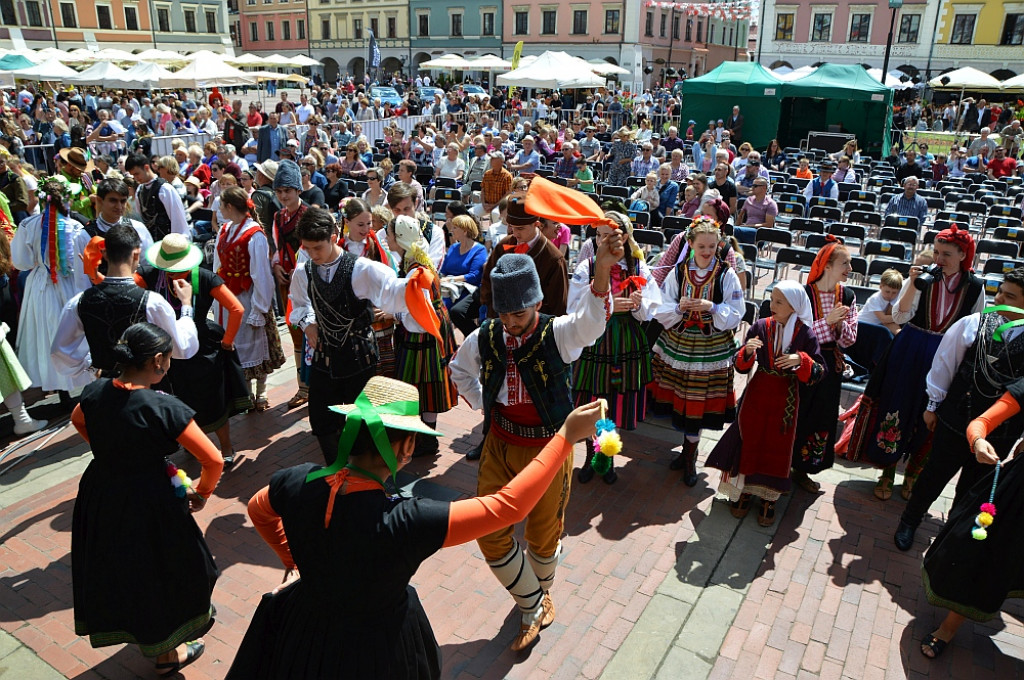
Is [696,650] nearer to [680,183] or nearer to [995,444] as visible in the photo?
[995,444]

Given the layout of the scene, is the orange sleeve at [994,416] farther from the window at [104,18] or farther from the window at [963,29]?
the window at [104,18]

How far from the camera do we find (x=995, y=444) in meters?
4.13

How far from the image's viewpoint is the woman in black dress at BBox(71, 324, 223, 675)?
302cm

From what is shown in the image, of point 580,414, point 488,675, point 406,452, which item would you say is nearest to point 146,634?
point 488,675

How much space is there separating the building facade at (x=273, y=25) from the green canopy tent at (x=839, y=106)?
168 ft

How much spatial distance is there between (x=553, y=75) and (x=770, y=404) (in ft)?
62.9

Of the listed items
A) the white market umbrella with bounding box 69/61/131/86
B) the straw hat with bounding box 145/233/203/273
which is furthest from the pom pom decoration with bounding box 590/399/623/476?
the white market umbrella with bounding box 69/61/131/86

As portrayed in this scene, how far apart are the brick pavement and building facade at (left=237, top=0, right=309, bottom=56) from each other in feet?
213

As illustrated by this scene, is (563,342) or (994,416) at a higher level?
(563,342)

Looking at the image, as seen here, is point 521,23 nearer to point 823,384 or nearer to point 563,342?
point 823,384

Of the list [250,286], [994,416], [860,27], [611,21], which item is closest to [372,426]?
[994,416]

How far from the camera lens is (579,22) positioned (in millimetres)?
52250

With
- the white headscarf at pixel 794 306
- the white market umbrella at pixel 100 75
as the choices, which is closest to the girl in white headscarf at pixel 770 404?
the white headscarf at pixel 794 306

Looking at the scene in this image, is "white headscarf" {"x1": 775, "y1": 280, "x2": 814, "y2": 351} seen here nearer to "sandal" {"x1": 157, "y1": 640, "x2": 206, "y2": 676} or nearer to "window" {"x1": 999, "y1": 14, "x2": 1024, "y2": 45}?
"sandal" {"x1": 157, "y1": 640, "x2": 206, "y2": 676}
